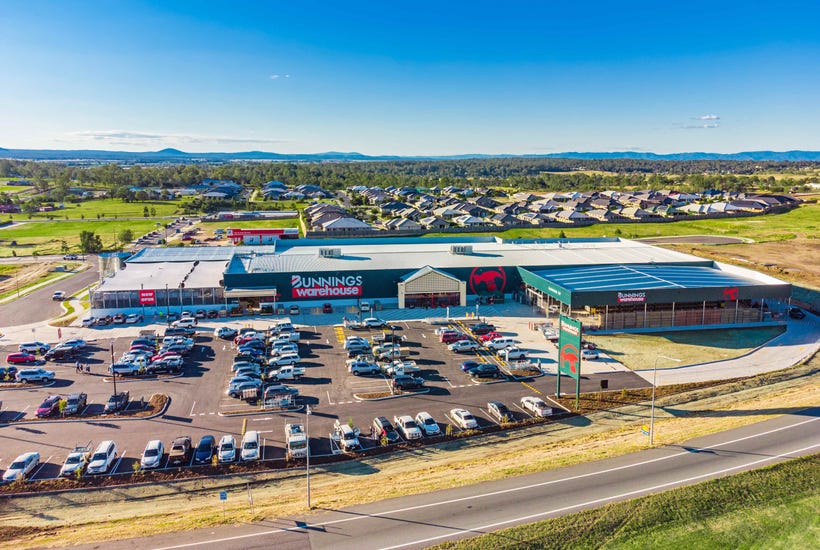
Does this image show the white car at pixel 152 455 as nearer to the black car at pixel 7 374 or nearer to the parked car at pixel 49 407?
the parked car at pixel 49 407

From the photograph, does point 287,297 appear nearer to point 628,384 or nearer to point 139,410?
point 139,410

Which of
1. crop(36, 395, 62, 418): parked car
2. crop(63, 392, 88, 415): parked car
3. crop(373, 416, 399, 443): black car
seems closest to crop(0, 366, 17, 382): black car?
crop(36, 395, 62, 418): parked car

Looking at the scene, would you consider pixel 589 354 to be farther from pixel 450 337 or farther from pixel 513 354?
pixel 450 337

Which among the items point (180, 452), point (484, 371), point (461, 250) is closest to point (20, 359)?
point (180, 452)

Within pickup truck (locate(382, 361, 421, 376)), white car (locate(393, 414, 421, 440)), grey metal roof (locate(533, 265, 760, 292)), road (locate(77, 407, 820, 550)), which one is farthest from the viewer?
grey metal roof (locate(533, 265, 760, 292))

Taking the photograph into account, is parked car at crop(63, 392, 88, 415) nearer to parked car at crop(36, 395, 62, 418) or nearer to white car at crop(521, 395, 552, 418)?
parked car at crop(36, 395, 62, 418)

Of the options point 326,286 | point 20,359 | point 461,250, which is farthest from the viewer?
point 461,250
